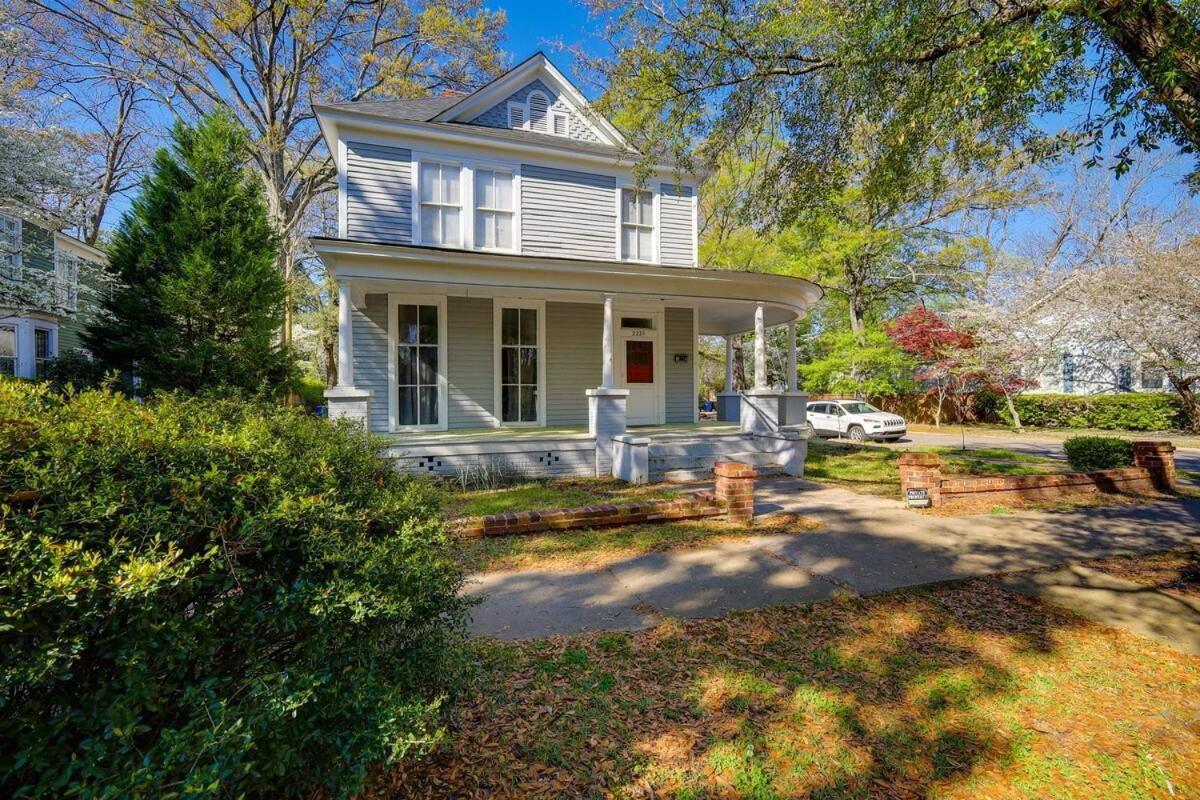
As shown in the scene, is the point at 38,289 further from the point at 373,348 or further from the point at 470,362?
the point at 470,362

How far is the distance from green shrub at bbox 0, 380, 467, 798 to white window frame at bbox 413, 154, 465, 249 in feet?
30.0

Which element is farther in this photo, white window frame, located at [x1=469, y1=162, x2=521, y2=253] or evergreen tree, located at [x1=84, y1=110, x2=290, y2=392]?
white window frame, located at [x1=469, y1=162, x2=521, y2=253]

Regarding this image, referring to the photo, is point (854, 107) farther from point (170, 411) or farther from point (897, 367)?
point (897, 367)

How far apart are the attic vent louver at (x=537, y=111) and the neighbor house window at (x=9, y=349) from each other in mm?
15508

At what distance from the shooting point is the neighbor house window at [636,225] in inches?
480

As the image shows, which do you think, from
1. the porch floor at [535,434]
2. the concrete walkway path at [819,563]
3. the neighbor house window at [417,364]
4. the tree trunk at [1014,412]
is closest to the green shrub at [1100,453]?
the concrete walkway path at [819,563]

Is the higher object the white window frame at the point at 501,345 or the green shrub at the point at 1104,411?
the white window frame at the point at 501,345

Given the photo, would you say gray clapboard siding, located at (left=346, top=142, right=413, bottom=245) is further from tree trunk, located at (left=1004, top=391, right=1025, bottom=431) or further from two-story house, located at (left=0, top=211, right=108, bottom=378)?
tree trunk, located at (left=1004, top=391, right=1025, bottom=431)

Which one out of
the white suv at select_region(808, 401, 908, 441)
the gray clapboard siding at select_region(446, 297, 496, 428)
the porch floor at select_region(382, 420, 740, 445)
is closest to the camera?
the porch floor at select_region(382, 420, 740, 445)

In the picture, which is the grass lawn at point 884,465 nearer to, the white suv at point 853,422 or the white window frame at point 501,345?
the white suv at point 853,422

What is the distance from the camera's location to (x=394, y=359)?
10.6m

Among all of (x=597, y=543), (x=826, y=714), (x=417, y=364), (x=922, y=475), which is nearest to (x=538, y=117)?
(x=417, y=364)

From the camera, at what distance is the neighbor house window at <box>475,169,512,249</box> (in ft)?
36.0

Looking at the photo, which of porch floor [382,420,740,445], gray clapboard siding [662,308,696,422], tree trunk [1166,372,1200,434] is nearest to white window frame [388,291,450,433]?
porch floor [382,420,740,445]
